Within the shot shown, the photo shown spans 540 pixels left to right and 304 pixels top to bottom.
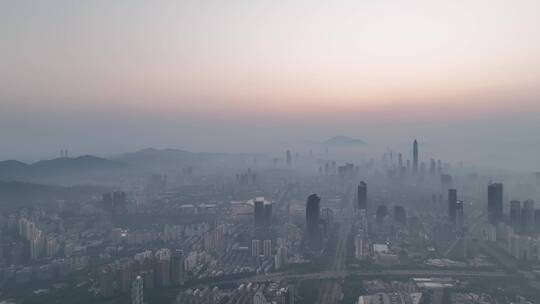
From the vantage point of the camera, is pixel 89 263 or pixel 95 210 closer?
pixel 89 263

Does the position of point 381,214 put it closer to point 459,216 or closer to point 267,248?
point 459,216

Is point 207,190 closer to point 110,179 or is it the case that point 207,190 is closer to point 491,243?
point 110,179

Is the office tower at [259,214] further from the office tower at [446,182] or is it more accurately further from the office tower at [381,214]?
the office tower at [446,182]

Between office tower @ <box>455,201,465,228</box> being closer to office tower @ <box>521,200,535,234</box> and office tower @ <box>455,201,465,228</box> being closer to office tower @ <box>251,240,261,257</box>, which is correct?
office tower @ <box>521,200,535,234</box>

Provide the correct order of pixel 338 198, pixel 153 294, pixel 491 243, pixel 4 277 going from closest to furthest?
pixel 153 294
pixel 4 277
pixel 491 243
pixel 338 198

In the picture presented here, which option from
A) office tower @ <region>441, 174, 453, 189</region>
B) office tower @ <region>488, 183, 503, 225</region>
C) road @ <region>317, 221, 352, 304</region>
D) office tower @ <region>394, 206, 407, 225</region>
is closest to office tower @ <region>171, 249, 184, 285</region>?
road @ <region>317, 221, 352, 304</region>

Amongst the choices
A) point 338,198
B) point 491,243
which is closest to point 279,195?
point 338,198

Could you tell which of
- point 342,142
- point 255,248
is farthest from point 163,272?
point 342,142
